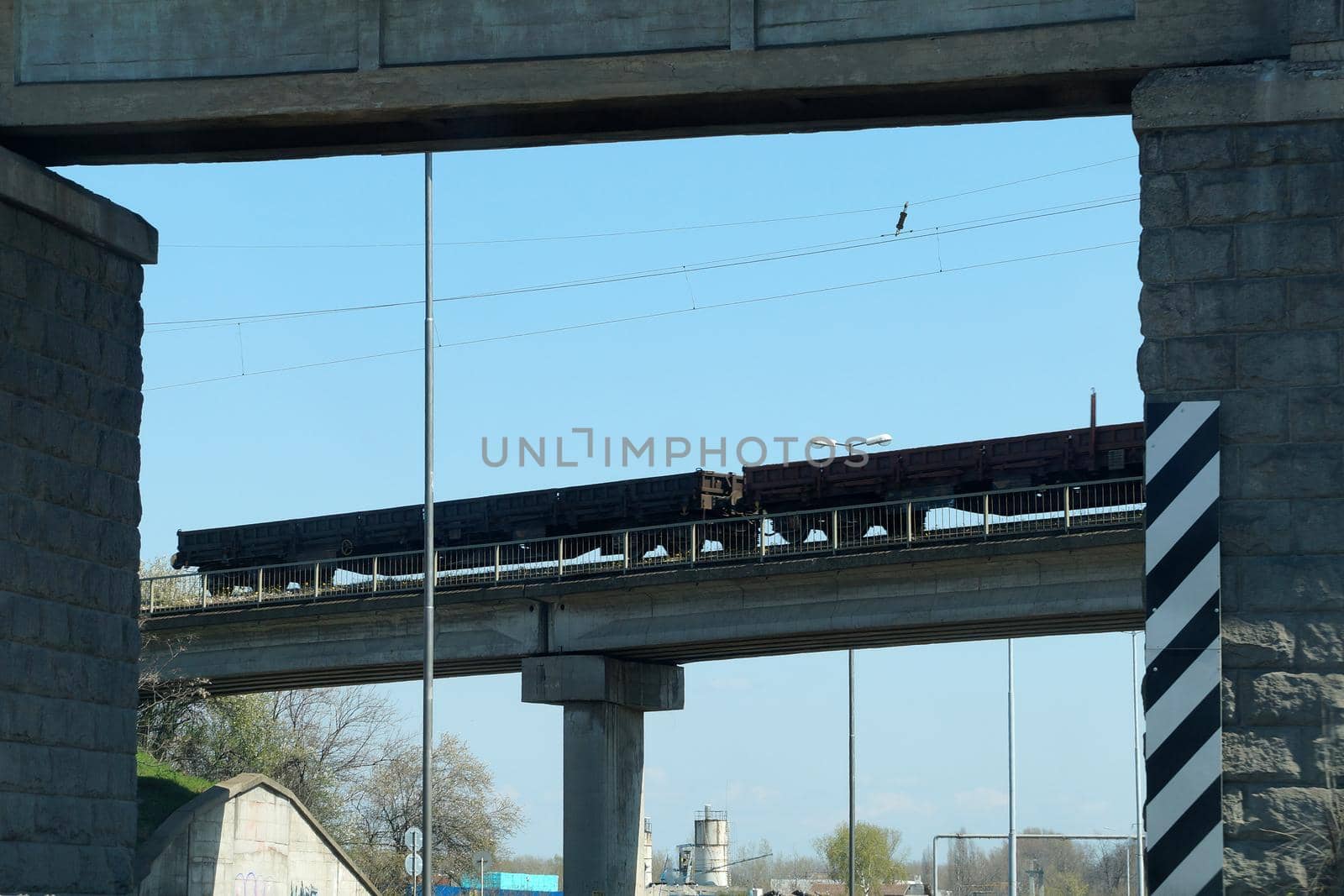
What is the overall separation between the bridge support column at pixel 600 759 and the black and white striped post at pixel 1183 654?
29.2 meters

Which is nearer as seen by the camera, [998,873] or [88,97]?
[88,97]

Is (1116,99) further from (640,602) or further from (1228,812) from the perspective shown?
(640,602)

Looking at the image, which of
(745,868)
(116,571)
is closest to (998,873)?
(745,868)

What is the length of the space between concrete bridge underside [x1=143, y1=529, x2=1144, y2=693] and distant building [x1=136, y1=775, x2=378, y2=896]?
37.3ft

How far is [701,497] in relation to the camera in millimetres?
42562

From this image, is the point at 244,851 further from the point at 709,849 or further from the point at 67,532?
the point at 709,849

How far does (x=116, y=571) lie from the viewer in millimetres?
13195

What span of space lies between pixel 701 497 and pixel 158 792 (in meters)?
18.4

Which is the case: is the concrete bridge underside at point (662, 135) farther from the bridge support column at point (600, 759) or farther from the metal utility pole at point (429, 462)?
the bridge support column at point (600, 759)

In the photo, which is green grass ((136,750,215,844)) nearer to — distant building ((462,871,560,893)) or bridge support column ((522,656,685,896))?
bridge support column ((522,656,685,896))

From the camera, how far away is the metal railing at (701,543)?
35.1m

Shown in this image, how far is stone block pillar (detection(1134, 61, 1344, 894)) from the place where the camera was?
955 centimetres

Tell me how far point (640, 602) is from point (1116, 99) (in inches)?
1133

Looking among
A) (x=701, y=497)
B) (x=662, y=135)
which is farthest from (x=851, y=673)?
(x=662, y=135)
